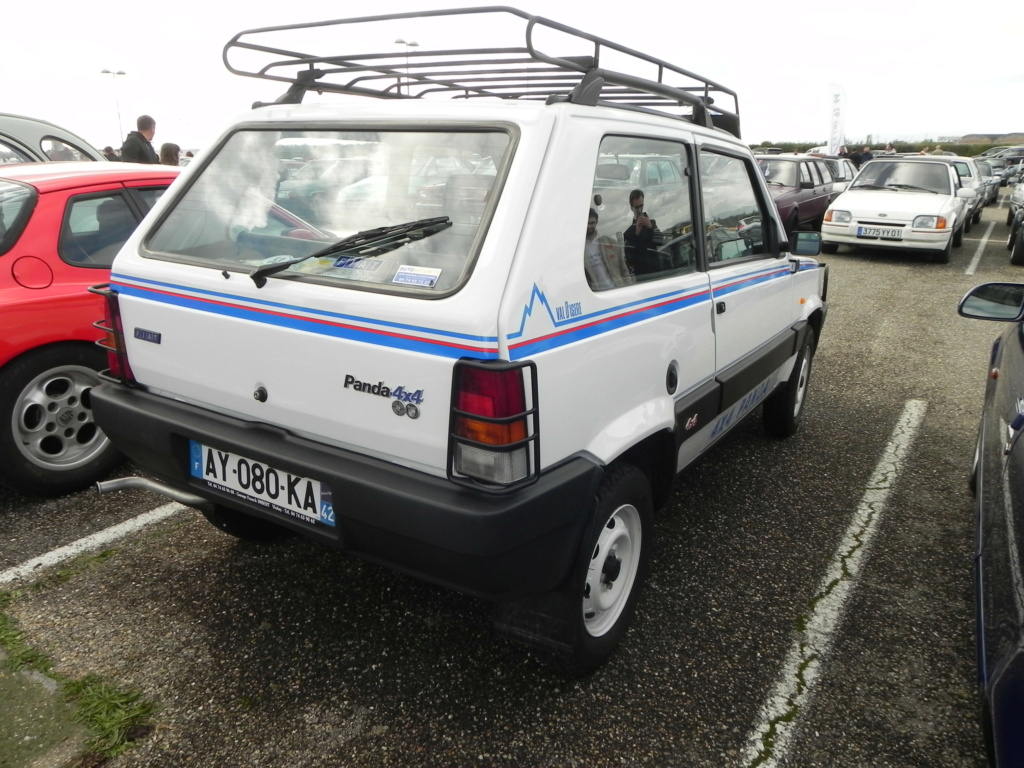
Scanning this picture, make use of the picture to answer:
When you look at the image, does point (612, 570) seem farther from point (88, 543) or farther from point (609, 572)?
point (88, 543)

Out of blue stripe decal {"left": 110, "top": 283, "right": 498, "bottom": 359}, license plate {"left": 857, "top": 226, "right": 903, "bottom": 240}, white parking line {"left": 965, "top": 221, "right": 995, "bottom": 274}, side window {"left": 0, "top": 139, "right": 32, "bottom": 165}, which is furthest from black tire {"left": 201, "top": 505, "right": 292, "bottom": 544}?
white parking line {"left": 965, "top": 221, "right": 995, "bottom": 274}

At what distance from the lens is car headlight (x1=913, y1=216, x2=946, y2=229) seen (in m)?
11.2

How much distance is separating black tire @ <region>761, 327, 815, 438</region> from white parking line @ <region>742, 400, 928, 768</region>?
56 centimetres

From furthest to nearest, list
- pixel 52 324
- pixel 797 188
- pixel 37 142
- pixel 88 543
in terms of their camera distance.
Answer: pixel 797 188 < pixel 37 142 < pixel 52 324 < pixel 88 543

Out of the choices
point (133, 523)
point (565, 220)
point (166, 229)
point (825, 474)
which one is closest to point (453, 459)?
point (565, 220)

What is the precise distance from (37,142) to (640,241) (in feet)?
23.0

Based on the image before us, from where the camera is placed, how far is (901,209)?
11609 mm

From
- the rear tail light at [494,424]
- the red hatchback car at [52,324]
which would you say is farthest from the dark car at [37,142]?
the rear tail light at [494,424]

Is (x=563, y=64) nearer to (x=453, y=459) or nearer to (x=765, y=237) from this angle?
(x=453, y=459)

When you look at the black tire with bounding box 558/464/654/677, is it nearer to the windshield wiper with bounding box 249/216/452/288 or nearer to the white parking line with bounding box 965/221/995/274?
the windshield wiper with bounding box 249/216/452/288

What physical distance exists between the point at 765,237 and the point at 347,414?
2561 millimetres

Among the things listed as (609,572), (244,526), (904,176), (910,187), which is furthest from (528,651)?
(904,176)

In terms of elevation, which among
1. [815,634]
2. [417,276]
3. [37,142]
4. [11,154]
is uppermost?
[37,142]

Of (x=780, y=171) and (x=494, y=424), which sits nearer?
(x=494, y=424)
